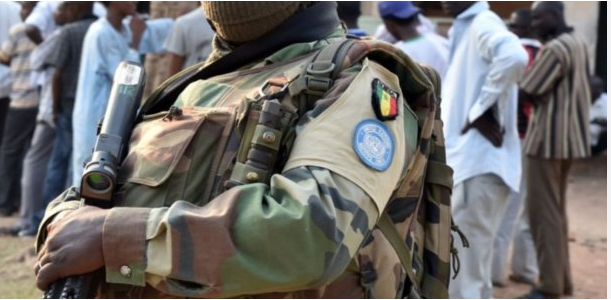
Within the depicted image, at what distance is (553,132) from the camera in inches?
210

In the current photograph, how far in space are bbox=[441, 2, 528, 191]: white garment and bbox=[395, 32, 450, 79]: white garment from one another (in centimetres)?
24

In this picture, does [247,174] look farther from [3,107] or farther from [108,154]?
[3,107]

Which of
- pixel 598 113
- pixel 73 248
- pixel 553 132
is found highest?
pixel 73 248

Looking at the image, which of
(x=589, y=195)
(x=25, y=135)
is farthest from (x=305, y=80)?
(x=589, y=195)

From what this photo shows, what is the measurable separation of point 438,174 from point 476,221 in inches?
99.3

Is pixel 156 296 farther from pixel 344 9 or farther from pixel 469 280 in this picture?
pixel 344 9

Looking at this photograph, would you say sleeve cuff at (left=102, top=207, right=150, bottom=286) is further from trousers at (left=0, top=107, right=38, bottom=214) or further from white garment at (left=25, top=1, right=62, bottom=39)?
white garment at (left=25, top=1, right=62, bottom=39)

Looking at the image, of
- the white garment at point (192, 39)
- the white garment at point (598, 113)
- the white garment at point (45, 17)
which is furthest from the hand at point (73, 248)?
the white garment at point (598, 113)

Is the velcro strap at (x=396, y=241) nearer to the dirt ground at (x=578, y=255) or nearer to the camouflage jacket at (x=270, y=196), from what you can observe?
the camouflage jacket at (x=270, y=196)

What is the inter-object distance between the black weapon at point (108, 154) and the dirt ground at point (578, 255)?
3.06 metres

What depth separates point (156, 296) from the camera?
196cm

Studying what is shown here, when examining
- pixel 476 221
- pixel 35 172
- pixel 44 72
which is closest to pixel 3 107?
pixel 35 172

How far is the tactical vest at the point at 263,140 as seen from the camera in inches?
76.1

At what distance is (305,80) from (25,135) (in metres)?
5.75
